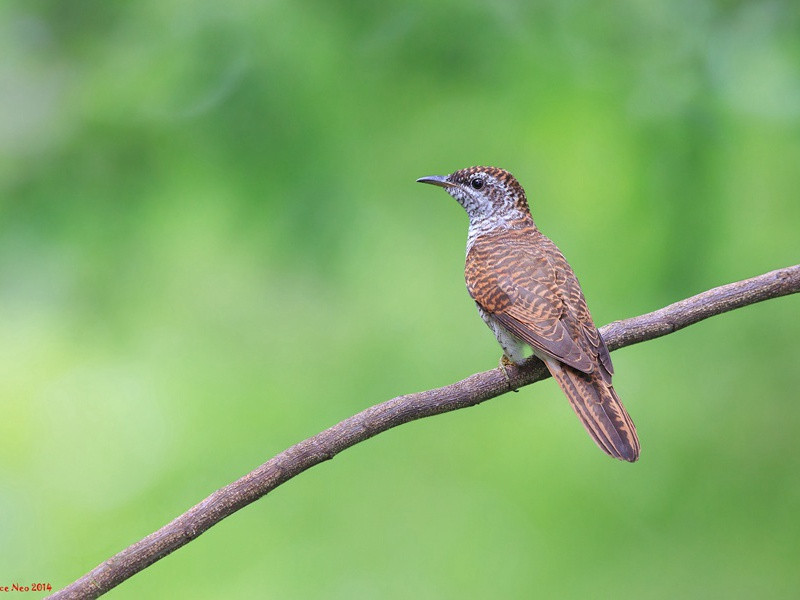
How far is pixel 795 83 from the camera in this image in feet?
16.1

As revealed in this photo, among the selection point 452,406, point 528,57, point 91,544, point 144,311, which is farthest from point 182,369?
point 452,406

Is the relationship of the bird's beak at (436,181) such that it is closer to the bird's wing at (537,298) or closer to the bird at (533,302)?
the bird at (533,302)

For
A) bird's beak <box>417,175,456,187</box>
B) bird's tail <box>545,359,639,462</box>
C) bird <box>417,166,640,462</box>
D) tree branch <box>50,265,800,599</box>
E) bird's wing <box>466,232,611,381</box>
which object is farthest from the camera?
bird's beak <box>417,175,456,187</box>

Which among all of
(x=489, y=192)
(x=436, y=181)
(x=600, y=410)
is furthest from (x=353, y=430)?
(x=489, y=192)

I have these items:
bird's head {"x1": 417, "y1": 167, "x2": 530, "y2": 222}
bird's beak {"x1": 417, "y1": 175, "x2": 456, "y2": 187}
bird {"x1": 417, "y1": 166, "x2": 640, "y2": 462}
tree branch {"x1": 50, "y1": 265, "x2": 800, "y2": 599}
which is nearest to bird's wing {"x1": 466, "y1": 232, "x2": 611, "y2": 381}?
bird {"x1": 417, "y1": 166, "x2": 640, "y2": 462}

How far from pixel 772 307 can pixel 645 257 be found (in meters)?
1.19

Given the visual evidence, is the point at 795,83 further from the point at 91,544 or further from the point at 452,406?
the point at 91,544

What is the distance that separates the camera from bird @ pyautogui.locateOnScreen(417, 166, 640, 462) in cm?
336

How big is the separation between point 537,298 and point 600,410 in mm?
634

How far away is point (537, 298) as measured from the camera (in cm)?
383

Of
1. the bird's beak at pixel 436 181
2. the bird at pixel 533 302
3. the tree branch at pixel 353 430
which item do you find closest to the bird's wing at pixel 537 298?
the bird at pixel 533 302

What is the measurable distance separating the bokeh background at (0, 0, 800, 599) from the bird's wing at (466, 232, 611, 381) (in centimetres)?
103

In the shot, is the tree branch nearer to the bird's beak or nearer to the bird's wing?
the bird's wing

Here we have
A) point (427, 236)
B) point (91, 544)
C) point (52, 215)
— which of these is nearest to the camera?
point (52, 215)
